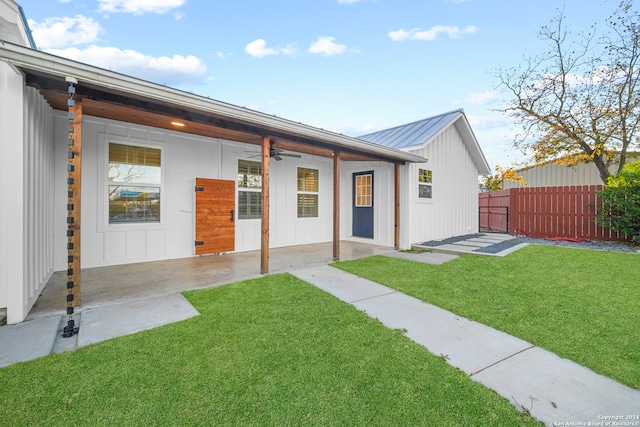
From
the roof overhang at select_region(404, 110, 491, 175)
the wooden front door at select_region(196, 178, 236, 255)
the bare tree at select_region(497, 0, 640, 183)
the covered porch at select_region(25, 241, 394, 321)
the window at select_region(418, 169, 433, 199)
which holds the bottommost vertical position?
the covered porch at select_region(25, 241, 394, 321)

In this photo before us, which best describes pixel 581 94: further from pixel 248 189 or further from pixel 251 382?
pixel 251 382

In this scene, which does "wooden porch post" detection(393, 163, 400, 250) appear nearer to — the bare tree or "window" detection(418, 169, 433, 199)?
"window" detection(418, 169, 433, 199)

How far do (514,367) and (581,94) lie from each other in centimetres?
1359

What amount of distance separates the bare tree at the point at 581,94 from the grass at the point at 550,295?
7.44 metres

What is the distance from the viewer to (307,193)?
831 centimetres

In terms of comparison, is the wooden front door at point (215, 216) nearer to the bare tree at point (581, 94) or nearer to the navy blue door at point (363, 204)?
the navy blue door at point (363, 204)

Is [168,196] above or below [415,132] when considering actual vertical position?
below

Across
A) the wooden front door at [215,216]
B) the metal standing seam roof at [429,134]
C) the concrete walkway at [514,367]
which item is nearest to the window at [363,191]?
the metal standing seam roof at [429,134]

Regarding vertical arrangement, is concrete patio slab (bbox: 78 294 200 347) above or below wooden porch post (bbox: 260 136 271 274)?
below

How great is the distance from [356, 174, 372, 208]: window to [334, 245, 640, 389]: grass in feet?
9.11

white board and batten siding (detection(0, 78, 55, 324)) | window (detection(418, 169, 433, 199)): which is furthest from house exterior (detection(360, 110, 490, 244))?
white board and batten siding (detection(0, 78, 55, 324))

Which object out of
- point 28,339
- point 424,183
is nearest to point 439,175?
point 424,183

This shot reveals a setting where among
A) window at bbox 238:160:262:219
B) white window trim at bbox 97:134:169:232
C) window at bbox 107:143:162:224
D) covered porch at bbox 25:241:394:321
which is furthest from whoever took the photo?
window at bbox 238:160:262:219

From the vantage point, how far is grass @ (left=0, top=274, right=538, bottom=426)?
5.30 ft
